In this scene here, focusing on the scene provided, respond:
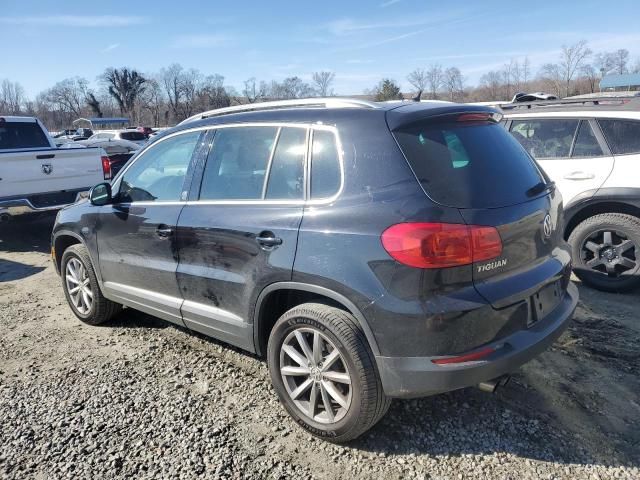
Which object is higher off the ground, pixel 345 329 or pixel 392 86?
pixel 392 86

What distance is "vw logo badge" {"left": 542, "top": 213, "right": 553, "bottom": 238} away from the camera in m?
2.76

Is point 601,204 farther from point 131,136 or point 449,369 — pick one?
point 131,136

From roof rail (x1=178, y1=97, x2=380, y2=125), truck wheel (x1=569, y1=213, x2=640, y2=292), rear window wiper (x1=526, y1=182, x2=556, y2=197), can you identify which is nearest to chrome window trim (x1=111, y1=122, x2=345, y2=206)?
roof rail (x1=178, y1=97, x2=380, y2=125)

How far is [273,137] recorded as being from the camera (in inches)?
118

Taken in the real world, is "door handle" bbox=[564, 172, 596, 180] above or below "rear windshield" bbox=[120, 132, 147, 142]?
below

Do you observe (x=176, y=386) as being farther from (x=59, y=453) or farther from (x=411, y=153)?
(x=411, y=153)

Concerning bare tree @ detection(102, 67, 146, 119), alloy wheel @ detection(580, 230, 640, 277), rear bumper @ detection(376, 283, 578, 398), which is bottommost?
alloy wheel @ detection(580, 230, 640, 277)

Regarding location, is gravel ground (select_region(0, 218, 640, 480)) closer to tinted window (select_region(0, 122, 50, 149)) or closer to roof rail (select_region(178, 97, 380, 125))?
roof rail (select_region(178, 97, 380, 125))

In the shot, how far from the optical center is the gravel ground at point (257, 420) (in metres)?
2.58

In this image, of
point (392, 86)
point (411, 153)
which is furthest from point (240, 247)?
point (392, 86)

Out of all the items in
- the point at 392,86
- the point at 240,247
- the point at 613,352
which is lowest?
the point at 613,352

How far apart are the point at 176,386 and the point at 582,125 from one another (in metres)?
4.61

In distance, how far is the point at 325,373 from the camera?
2670mm

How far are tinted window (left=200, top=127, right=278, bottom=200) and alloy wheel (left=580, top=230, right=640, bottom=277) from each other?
360 cm
